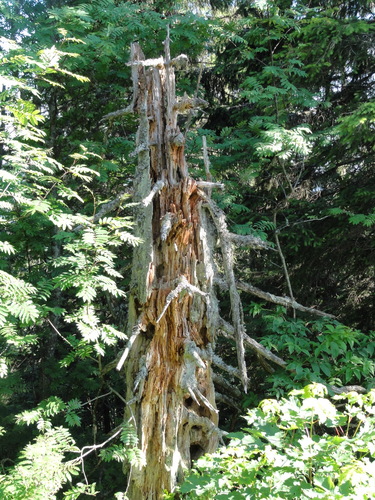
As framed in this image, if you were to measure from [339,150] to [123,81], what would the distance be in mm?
3420

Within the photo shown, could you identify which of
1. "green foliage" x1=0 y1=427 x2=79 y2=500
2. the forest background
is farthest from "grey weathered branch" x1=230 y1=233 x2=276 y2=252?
"green foliage" x1=0 y1=427 x2=79 y2=500

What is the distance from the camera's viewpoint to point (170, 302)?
170 inches

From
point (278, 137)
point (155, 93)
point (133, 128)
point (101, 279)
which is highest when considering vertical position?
point (133, 128)

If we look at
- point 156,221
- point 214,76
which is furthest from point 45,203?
point 214,76

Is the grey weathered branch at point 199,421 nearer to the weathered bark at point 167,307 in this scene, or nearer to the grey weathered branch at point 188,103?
the weathered bark at point 167,307

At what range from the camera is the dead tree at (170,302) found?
4332 mm

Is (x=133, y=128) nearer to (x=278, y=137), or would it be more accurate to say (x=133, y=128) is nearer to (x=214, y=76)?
(x=214, y=76)

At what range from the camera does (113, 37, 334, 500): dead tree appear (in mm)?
4332

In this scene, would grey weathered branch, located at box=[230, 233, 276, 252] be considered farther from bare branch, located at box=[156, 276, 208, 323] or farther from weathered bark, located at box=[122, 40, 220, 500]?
bare branch, located at box=[156, 276, 208, 323]

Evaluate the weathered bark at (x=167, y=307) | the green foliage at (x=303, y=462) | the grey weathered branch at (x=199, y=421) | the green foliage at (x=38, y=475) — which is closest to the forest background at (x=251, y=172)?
the weathered bark at (x=167, y=307)

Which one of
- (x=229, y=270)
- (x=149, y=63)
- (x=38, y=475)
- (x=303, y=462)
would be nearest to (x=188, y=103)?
(x=149, y=63)

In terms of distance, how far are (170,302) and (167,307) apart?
8cm

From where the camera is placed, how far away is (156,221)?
4.55m

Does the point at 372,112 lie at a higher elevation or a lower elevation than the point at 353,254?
higher
